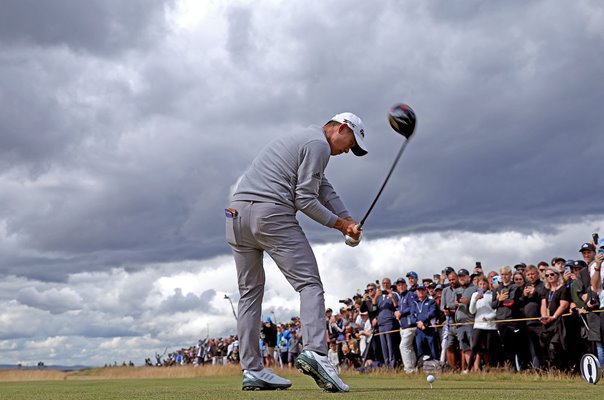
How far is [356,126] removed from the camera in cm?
717

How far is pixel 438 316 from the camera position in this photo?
18.1 meters

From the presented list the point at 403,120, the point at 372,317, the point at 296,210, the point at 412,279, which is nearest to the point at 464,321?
the point at 412,279

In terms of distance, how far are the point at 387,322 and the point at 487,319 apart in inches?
150

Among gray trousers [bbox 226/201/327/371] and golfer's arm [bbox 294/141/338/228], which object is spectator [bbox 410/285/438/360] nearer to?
gray trousers [bbox 226/201/327/371]

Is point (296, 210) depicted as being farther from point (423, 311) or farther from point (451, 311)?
point (423, 311)

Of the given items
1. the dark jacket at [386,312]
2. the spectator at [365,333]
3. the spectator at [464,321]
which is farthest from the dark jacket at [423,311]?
the spectator at [365,333]

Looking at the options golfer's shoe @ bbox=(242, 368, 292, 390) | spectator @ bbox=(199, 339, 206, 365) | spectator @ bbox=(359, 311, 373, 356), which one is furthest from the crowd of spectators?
golfer's shoe @ bbox=(242, 368, 292, 390)

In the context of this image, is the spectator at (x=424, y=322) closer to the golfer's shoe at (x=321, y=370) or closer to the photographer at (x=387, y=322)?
the photographer at (x=387, y=322)

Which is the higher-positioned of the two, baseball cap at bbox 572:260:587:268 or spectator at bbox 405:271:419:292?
spectator at bbox 405:271:419:292

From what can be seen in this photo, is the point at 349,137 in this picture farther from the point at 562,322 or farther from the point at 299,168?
the point at 562,322

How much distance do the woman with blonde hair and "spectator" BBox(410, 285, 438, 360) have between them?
3.20 metres

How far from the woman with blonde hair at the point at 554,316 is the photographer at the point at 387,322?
4.93 meters

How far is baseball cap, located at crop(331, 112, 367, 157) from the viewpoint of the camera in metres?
7.15

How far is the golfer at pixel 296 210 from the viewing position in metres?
6.91
